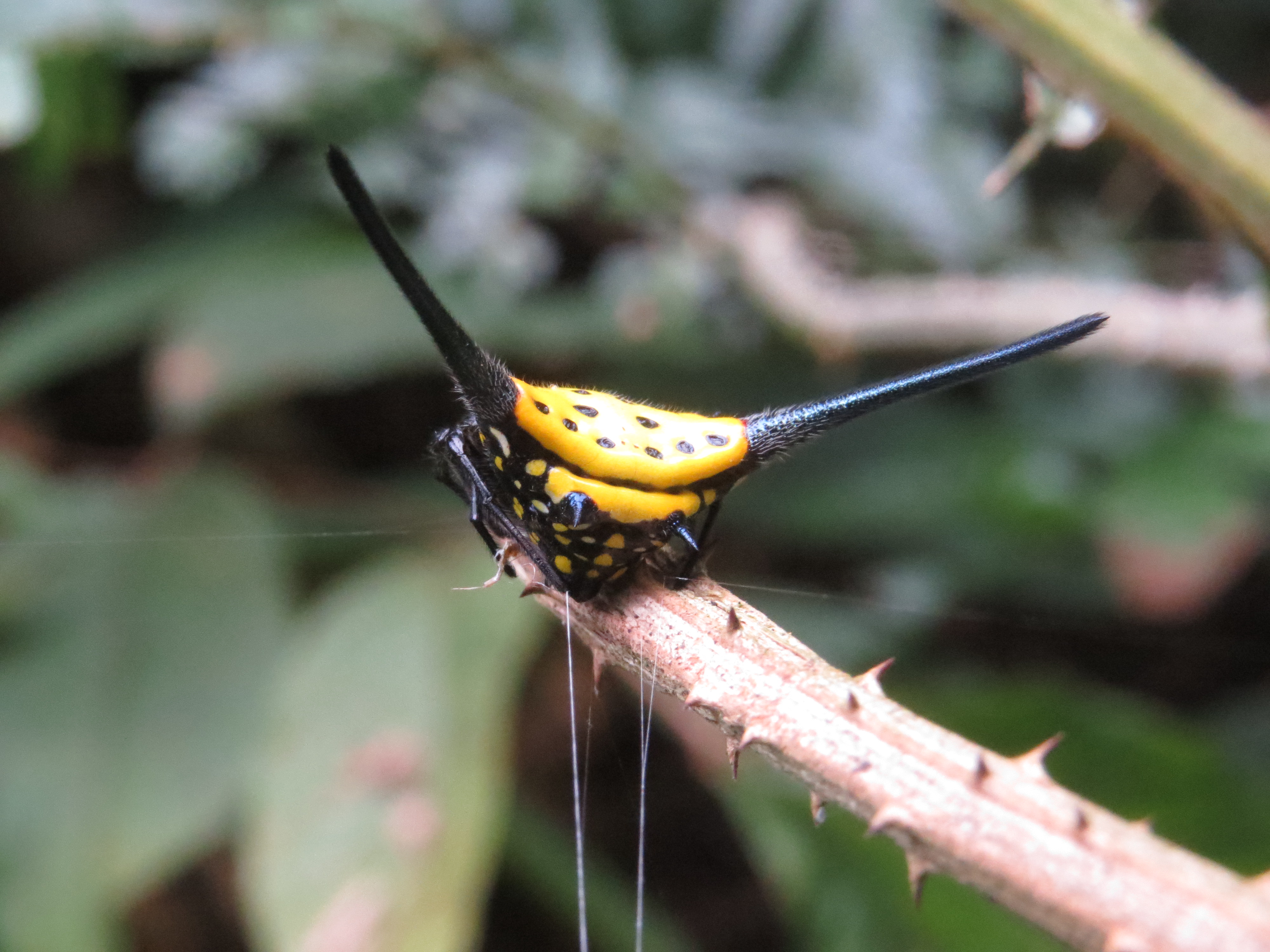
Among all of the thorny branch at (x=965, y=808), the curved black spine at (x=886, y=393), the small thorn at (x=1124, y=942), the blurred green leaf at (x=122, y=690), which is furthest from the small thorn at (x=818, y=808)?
the blurred green leaf at (x=122, y=690)

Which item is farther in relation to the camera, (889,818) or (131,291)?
(131,291)

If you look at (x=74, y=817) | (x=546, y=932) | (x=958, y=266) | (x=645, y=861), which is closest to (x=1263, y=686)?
(x=958, y=266)

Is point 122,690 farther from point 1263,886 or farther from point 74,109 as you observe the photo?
point 1263,886

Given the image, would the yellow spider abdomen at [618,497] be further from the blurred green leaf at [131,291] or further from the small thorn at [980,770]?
the blurred green leaf at [131,291]

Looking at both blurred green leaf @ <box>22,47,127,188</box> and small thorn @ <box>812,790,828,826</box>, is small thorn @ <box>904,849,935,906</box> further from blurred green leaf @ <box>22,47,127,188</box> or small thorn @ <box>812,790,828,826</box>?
blurred green leaf @ <box>22,47,127,188</box>

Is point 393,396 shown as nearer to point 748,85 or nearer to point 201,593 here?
point 201,593

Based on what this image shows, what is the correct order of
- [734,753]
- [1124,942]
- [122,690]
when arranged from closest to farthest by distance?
[1124,942], [734,753], [122,690]

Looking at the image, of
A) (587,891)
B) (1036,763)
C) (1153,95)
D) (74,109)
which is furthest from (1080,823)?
(74,109)
